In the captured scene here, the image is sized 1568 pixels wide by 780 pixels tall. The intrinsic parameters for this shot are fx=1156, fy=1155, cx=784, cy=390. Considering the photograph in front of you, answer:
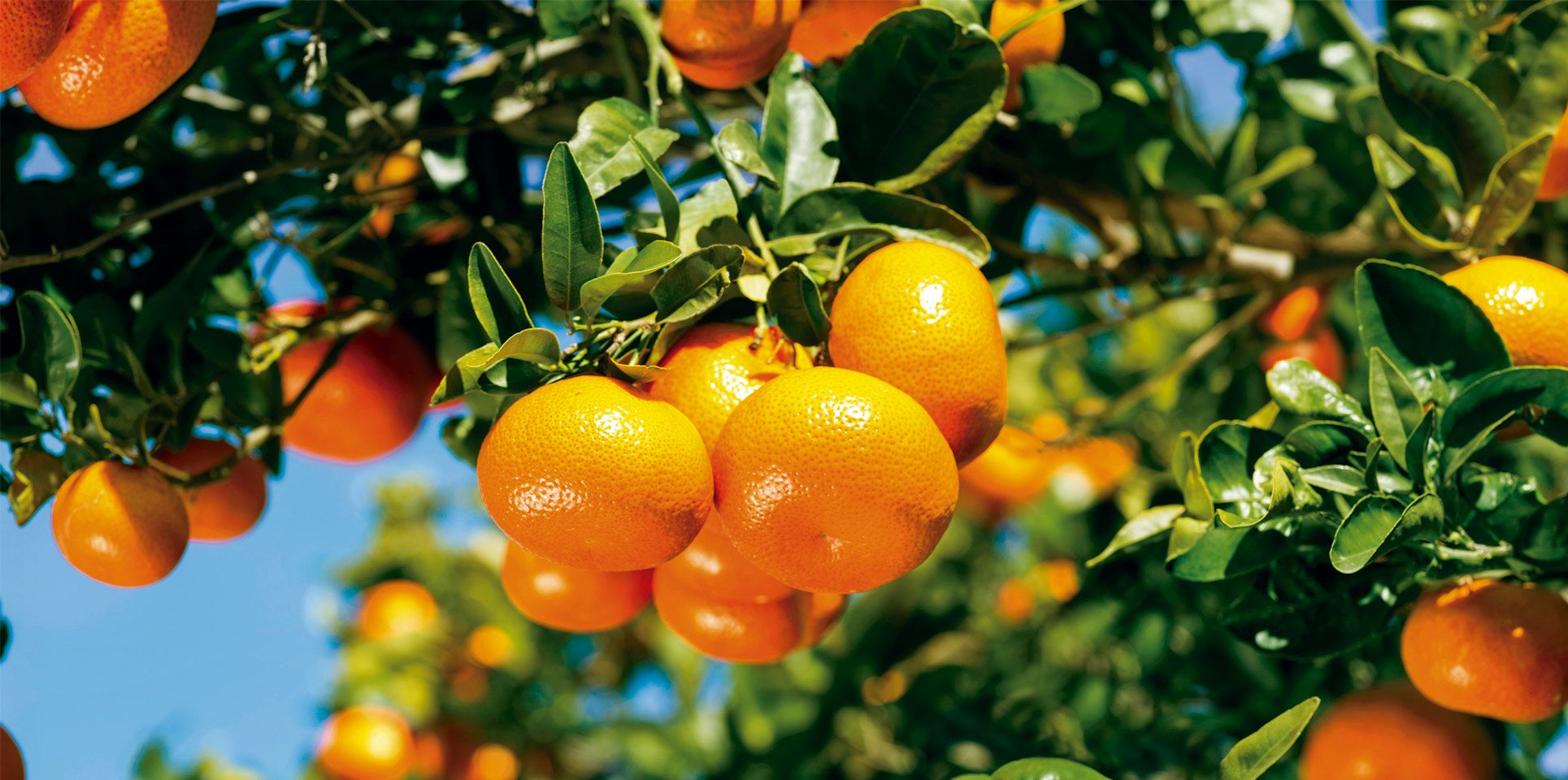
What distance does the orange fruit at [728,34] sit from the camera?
35.6 inches

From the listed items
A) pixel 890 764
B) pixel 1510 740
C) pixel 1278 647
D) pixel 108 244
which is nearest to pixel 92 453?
pixel 108 244

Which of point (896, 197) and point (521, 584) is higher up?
point (896, 197)

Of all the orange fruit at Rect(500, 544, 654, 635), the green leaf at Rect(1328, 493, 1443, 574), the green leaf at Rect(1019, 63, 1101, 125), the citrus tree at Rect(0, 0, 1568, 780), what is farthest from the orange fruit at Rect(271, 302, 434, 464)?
the green leaf at Rect(1328, 493, 1443, 574)

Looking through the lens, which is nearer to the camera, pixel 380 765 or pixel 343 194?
pixel 343 194

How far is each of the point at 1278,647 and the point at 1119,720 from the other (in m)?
0.57

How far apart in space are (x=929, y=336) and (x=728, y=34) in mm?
314

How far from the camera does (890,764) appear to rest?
1.74 metres

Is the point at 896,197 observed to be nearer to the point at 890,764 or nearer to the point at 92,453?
the point at 92,453

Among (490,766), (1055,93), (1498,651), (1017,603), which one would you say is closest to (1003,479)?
(1017,603)

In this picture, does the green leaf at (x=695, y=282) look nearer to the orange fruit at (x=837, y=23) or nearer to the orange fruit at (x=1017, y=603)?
the orange fruit at (x=837, y=23)

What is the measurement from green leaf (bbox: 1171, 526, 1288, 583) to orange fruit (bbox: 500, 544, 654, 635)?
47 cm

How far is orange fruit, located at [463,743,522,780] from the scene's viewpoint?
2.18 m

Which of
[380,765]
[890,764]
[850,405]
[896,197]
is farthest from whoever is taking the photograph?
[380,765]

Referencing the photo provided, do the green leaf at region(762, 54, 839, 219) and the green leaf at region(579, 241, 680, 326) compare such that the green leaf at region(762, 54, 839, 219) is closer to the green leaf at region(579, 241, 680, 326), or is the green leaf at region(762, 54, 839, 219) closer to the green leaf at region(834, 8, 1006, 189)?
the green leaf at region(834, 8, 1006, 189)
